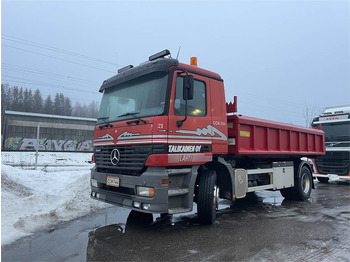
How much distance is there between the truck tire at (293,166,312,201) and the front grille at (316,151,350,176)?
415 cm

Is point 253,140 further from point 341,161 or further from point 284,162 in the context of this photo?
point 341,161

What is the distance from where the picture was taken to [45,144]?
119ft

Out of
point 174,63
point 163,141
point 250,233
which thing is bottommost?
point 250,233

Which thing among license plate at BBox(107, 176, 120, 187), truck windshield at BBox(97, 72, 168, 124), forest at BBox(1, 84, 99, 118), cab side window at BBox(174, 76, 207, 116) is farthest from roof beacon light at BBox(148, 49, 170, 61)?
forest at BBox(1, 84, 99, 118)

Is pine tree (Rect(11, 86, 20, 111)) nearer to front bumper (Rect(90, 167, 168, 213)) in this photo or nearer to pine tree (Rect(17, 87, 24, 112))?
pine tree (Rect(17, 87, 24, 112))

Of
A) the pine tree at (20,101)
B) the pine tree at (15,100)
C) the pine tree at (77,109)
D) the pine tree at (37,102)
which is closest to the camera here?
the pine tree at (15,100)

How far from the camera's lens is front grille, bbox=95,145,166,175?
476 centimetres

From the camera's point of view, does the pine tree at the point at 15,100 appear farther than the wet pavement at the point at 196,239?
Yes

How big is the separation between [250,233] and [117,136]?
327 centimetres

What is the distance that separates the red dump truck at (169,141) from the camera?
478cm

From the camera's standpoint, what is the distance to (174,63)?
5.09 m

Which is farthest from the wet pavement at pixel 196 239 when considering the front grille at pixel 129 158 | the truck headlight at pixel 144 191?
the front grille at pixel 129 158

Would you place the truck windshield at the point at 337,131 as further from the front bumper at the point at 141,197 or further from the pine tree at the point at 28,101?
the pine tree at the point at 28,101

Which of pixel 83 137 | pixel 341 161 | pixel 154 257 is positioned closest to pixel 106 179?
pixel 154 257
